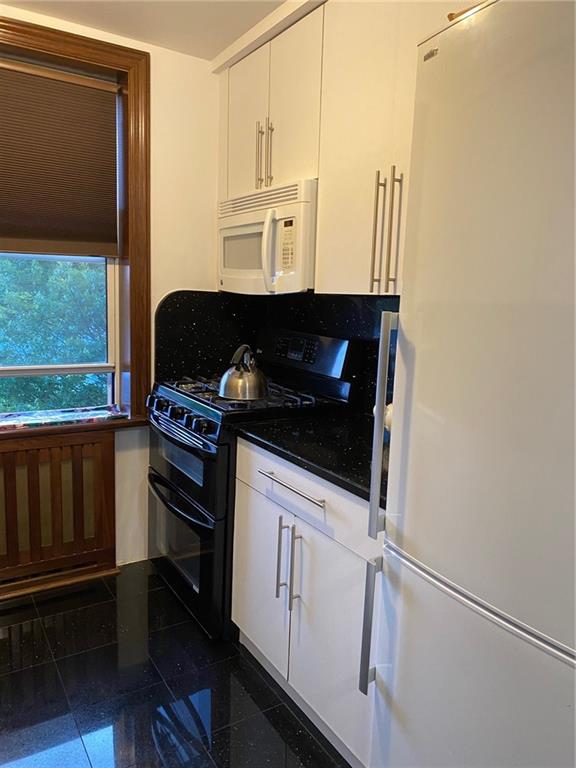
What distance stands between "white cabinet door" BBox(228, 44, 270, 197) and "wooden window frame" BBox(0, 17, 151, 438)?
0.38 meters

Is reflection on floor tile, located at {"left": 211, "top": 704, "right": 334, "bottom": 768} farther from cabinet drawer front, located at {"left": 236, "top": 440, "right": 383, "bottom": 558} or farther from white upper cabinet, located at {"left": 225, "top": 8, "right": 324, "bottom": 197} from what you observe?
white upper cabinet, located at {"left": 225, "top": 8, "right": 324, "bottom": 197}

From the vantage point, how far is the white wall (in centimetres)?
254

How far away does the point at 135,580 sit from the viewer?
8.66 ft

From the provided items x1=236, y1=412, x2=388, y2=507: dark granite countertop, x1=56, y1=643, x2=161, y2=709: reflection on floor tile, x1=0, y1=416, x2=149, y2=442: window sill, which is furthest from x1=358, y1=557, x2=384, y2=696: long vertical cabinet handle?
x1=0, y1=416, x2=149, y2=442: window sill

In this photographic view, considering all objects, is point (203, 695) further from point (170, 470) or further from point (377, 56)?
point (377, 56)

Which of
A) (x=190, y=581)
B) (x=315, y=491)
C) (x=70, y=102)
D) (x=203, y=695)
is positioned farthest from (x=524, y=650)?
(x=70, y=102)

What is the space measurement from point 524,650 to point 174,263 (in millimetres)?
2193

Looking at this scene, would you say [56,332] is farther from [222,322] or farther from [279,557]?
[279,557]

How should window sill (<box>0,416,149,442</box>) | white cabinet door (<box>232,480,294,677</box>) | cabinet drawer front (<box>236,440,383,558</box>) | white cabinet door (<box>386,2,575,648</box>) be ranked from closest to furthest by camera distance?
white cabinet door (<box>386,2,575,648</box>) → cabinet drawer front (<box>236,440,383,558</box>) → white cabinet door (<box>232,480,294,677</box>) → window sill (<box>0,416,149,442</box>)

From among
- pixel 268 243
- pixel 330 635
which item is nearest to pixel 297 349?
pixel 268 243

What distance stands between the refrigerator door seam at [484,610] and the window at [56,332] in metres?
1.90

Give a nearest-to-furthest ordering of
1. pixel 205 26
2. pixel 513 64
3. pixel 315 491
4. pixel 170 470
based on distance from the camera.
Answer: pixel 513 64 → pixel 315 491 → pixel 205 26 → pixel 170 470

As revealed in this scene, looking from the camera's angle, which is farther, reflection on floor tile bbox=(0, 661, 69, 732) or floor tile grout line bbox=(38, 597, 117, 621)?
floor tile grout line bbox=(38, 597, 117, 621)

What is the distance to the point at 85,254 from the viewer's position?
2525 millimetres
